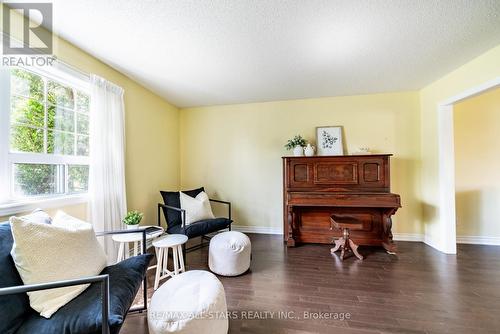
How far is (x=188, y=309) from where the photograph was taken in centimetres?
121

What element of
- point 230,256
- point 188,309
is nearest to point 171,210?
point 230,256

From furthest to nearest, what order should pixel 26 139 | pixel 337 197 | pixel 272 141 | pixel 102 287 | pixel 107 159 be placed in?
1. pixel 272 141
2. pixel 337 197
3. pixel 107 159
4. pixel 26 139
5. pixel 102 287

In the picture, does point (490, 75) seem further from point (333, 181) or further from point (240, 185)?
point (240, 185)

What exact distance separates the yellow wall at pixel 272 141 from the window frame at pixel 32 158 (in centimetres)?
194

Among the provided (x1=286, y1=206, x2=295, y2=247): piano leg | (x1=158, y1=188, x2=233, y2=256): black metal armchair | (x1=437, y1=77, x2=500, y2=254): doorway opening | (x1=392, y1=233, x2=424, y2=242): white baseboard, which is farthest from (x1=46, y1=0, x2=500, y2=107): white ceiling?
(x1=392, y1=233, x2=424, y2=242): white baseboard

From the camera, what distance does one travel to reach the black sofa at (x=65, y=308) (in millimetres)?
932

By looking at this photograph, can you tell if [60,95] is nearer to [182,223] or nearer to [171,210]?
[171,210]

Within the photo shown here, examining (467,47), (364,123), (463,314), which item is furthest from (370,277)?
(467,47)

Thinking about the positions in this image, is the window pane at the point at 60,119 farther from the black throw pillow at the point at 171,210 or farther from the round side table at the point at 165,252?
the round side table at the point at 165,252

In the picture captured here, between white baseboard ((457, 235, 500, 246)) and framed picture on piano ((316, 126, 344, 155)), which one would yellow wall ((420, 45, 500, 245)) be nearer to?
white baseboard ((457, 235, 500, 246))

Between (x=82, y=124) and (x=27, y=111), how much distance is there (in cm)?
51

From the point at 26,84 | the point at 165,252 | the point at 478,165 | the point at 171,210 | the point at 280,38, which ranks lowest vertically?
the point at 165,252

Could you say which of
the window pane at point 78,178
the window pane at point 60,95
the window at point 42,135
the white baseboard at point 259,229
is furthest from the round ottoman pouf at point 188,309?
the white baseboard at point 259,229

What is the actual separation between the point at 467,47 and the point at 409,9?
3.69ft
